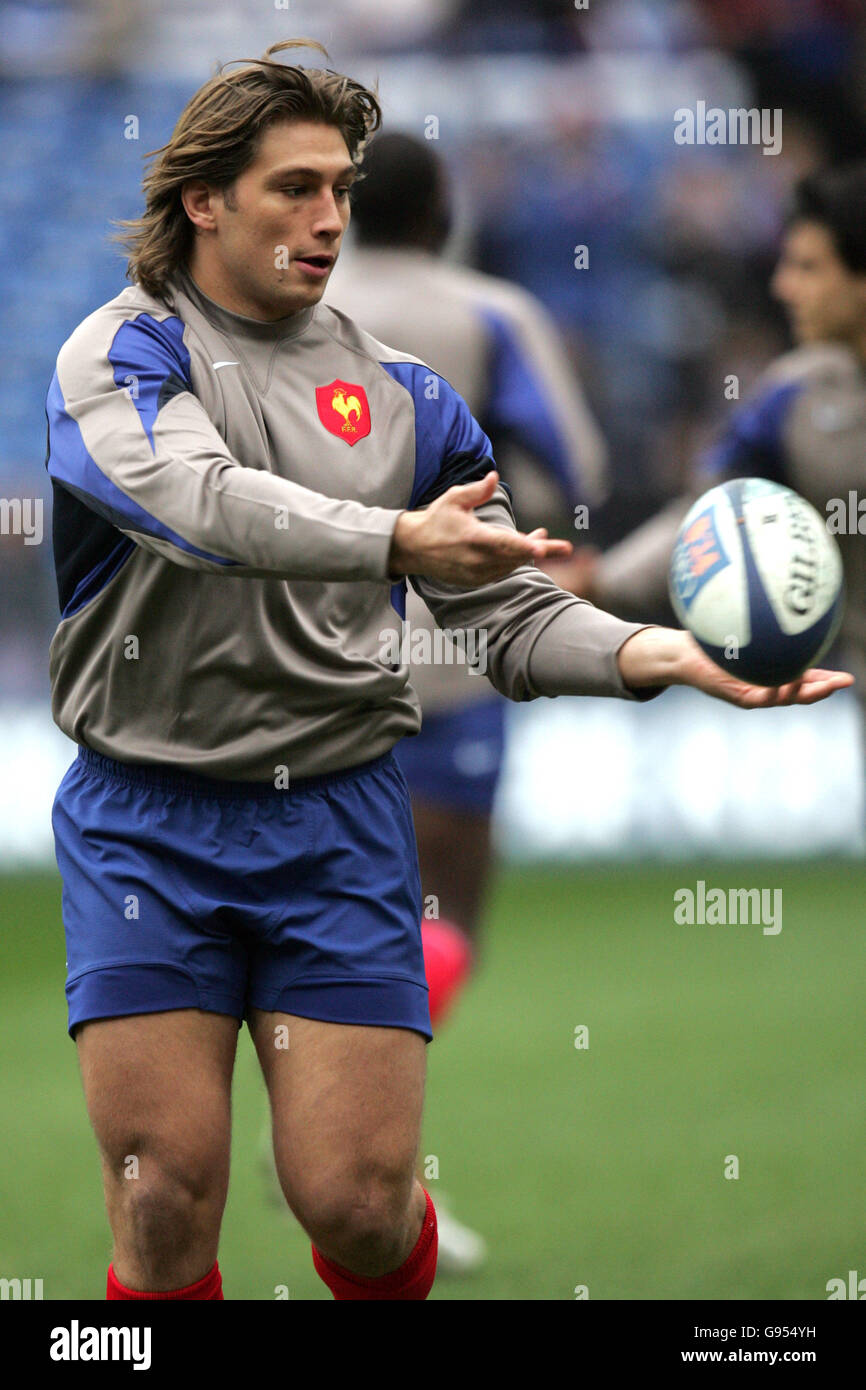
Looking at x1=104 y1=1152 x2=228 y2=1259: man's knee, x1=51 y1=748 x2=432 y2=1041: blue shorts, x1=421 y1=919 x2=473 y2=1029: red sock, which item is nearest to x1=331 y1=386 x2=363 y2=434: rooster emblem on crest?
x1=51 y1=748 x2=432 y2=1041: blue shorts

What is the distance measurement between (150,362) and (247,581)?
388mm

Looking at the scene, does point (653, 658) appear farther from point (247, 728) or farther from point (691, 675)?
point (247, 728)

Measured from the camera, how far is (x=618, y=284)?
44.0 feet

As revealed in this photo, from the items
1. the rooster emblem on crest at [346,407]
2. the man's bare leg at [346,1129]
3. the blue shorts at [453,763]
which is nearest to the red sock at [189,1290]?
the man's bare leg at [346,1129]

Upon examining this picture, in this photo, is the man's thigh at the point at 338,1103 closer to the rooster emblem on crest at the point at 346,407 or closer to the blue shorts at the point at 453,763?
the rooster emblem on crest at the point at 346,407

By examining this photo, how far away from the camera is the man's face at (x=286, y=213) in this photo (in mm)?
3135

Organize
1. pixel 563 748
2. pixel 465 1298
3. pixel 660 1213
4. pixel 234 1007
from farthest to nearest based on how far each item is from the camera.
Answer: pixel 563 748 → pixel 660 1213 → pixel 465 1298 → pixel 234 1007

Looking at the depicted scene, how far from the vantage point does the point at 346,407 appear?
329cm

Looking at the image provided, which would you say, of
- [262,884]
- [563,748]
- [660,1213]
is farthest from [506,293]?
[563,748]

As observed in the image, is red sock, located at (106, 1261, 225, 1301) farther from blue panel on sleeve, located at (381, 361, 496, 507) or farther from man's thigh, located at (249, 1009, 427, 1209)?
blue panel on sleeve, located at (381, 361, 496, 507)

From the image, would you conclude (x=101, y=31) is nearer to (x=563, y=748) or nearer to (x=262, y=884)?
(x=563, y=748)

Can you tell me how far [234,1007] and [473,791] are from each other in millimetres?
2275

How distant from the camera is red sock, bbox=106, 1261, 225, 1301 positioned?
3.07 meters

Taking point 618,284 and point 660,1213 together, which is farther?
point 618,284
